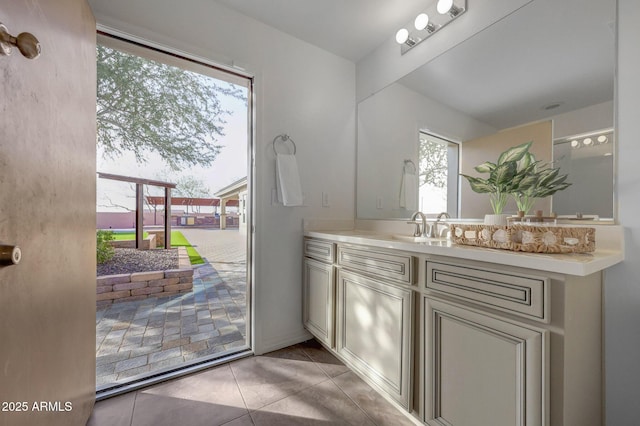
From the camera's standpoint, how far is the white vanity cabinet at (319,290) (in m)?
1.72

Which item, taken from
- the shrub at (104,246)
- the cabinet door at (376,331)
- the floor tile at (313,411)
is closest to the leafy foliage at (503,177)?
the cabinet door at (376,331)

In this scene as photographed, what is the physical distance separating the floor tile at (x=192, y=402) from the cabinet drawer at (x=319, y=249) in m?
0.94

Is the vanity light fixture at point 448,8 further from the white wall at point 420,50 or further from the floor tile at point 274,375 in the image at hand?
the floor tile at point 274,375

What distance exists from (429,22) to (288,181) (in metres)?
1.42

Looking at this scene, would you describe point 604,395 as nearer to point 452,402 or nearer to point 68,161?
point 452,402

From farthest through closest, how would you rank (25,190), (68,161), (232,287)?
(232,287) < (68,161) < (25,190)

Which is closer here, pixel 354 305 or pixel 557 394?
pixel 557 394

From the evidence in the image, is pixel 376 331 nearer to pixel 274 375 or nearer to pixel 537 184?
pixel 274 375

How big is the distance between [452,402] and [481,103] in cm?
155

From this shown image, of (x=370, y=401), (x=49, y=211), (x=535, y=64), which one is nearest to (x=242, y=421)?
(x=370, y=401)

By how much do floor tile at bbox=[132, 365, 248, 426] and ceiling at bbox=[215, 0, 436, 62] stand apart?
8.07ft

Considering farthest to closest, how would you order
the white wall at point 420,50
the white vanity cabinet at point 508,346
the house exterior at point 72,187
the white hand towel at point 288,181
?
the white hand towel at point 288,181 → the white wall at point 420,50 → the white vanity cabinet at point 508,346 → the house exterior at point 72,187

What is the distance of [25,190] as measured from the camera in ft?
2.39

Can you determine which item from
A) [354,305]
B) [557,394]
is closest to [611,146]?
[557,394]
